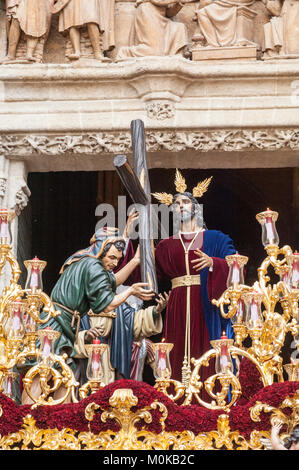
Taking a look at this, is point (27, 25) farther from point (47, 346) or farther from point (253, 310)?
point (253, 310)

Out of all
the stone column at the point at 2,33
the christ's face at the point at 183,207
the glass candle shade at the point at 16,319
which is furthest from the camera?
the stone column at the point at 2,33

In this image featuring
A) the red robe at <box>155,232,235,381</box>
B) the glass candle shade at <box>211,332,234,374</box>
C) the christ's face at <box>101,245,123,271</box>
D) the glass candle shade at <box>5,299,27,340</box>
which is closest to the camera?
the glass candle shade at <box>211,332,234,374</box>

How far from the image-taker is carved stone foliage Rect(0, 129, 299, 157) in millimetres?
12211

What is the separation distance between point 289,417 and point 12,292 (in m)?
2.12

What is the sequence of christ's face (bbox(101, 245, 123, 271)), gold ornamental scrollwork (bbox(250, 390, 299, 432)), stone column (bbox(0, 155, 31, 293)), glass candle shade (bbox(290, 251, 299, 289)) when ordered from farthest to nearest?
stone column (bbox(0, 155, 31, 293))
christ's face (bbox(101, 245, 123, 271))
glass candle shade (bbox(290, 251, 299, 289))
gold ornamental scrollwork (bbox(250, 390, 299, 432))

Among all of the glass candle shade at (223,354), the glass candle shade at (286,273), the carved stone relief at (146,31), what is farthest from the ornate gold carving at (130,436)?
the carved stone relief at (146,31)

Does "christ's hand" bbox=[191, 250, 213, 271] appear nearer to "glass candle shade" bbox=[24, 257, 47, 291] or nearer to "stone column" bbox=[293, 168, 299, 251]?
"glass candle shade" bbox=[24, 257, 47, 291]

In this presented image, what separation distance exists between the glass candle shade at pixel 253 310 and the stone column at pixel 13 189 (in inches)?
108

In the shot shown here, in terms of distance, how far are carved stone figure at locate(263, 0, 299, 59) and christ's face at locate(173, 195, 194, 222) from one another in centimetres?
149

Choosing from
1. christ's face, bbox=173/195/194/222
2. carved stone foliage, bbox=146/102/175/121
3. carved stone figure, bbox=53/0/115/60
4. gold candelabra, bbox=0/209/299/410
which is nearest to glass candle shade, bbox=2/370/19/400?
gold candelabra, bbox=0/209/299/410

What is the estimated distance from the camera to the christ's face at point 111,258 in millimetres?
11414

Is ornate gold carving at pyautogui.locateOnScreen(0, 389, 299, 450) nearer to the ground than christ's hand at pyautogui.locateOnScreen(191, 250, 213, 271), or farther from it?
nearer to the ground

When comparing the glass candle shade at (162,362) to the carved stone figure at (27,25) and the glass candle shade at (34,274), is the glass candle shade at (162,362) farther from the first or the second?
the carved stone figure at (27,25)
